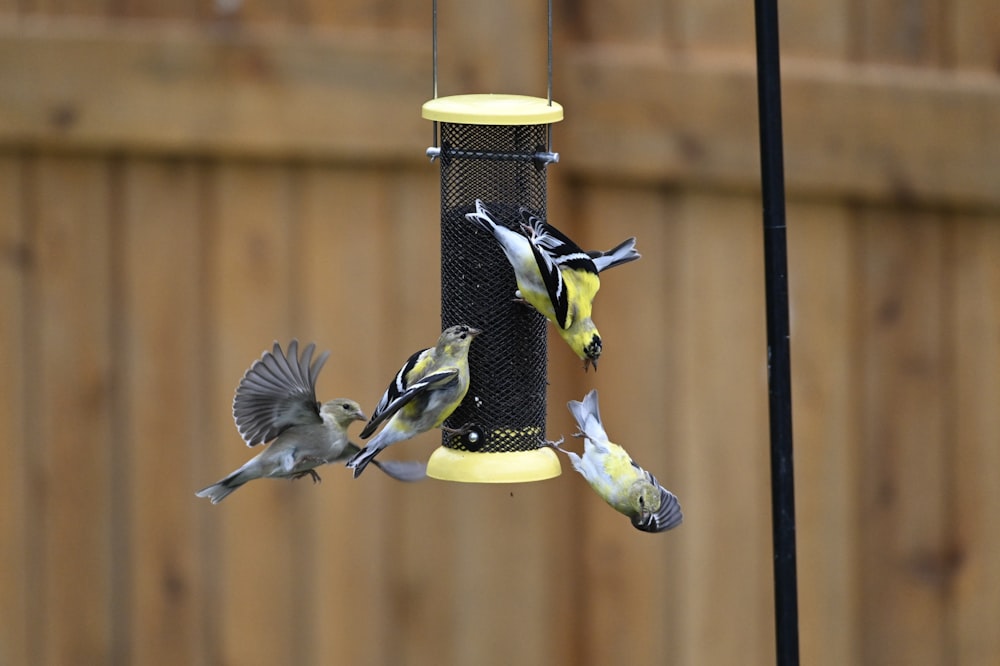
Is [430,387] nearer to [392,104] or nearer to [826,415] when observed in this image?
[826,415]

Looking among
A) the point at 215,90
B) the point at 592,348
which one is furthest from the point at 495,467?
the point at 215,90

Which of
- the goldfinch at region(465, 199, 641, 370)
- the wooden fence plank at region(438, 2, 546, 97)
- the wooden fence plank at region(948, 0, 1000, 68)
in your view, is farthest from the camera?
the wooden fence plank at region(438, 2, 546, 97)

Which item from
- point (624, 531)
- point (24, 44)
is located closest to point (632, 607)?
point (624, 531)

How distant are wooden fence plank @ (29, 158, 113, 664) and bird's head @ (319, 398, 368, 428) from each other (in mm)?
1606

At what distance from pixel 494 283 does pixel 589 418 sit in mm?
419

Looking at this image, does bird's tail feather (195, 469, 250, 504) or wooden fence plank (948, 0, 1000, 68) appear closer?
bird's tail feather (195, 469, 250, 504)

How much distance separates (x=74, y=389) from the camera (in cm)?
496

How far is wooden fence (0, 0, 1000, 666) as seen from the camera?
4.27 m

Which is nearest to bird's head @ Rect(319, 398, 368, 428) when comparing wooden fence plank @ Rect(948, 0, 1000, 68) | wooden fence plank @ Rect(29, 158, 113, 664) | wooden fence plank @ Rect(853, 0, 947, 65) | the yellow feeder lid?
the yellow feeder lid

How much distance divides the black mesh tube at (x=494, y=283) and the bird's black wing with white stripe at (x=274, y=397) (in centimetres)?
36

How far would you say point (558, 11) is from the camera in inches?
184

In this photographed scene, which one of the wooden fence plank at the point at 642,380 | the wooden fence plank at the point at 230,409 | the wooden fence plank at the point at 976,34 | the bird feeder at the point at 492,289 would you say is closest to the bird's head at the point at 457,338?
the bird feeder at the point at 492,289

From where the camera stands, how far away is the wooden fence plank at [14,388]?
4.94m

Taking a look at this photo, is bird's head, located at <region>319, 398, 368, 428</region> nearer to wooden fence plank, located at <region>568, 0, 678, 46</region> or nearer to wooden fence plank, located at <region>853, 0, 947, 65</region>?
wooden fence plank, located at <region>568, 0, 678, 46</region>
